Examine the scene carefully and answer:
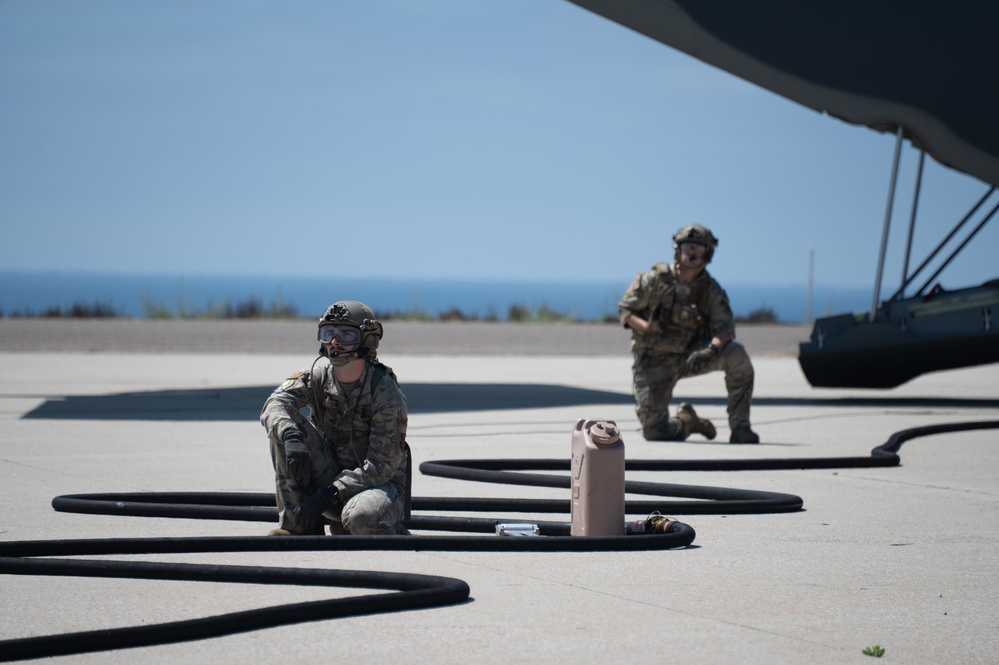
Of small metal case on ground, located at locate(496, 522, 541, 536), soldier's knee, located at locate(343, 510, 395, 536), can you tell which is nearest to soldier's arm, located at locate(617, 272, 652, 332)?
small metal case on ground, located at locate(496, 522, 541, 536)

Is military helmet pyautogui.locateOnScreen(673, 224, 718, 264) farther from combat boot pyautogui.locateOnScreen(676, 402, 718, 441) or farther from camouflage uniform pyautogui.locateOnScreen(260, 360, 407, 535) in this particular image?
camouflage uniform pyautogui.locateOnScreen(260, 360, 407, 535)

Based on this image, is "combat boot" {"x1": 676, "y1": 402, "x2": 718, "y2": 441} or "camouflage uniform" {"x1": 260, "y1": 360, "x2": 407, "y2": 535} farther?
"combat boot" {"x1": 676, "y1": 402, "x2": 718, "y2": 441}

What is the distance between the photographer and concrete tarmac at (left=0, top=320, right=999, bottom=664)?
4043mm

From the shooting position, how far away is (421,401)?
1448cm

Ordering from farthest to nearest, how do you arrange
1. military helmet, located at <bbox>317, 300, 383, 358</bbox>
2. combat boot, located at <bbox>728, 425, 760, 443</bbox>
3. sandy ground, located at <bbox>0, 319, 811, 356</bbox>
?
1. sandy ground, located at <bbox>0, 319, 811, 356</bbox>
2. combat boot, located at <bbox>728, 425, 760, 443</bbox>
3. military helmet, located at <bbox>317, 300, 383, 358</bbox>

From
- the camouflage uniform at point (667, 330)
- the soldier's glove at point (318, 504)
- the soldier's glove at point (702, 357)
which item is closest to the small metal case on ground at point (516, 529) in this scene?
the soldier's glove at point (318, 504)

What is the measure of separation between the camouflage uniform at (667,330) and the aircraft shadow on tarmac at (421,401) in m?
3.06

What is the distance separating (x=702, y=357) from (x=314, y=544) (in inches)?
224

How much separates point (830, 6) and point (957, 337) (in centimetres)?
401

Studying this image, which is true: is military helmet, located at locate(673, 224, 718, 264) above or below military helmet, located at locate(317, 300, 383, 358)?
above

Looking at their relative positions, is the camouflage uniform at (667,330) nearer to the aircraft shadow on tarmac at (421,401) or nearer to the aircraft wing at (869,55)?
the aircraft shadow on tarmac at (421,401)

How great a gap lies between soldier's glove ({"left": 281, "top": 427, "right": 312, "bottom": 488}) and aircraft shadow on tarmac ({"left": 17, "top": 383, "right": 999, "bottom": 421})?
670cm

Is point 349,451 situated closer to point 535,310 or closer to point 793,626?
point 793,626

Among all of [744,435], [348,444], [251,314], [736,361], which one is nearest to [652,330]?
[736,361]
